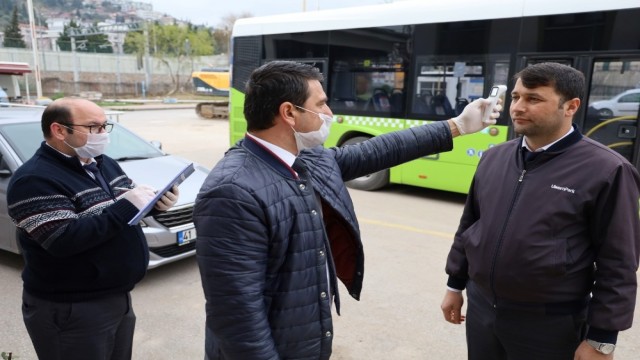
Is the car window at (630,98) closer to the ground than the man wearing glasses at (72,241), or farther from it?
farther from it

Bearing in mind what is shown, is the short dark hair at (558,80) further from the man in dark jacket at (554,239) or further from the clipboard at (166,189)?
the clipboard at (166,189)

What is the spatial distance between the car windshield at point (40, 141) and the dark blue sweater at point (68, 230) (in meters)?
2.78

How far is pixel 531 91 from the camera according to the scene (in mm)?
1950

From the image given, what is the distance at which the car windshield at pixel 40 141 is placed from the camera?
4559mm

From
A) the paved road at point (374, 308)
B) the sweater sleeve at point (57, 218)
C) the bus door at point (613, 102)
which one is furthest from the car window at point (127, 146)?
the bus door at point (613, 102)

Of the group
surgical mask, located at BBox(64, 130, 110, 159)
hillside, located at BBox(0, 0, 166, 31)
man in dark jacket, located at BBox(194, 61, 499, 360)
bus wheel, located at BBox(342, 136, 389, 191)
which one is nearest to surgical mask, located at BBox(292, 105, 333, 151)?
man in dark jacket, located at BBox(194, 61, 499, 360)

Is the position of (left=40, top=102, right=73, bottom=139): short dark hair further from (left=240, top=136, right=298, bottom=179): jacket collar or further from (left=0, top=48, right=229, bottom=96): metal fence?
(left=0, top=48, right=229, bottom=96): metal fence

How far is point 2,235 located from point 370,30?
573cm

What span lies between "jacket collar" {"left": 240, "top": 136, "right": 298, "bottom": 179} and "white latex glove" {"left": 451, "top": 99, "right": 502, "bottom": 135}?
955mm

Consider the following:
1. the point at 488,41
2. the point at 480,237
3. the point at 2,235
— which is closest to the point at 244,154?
the point at 480,237

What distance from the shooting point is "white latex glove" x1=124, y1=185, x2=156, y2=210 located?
2.06 m

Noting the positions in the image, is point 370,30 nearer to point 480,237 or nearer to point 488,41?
point 488,41

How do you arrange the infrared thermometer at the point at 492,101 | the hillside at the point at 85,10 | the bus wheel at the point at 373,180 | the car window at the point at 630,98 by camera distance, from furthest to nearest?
1. the hillside at the point at 85,10
2. the bus wheel at the point at 373,180
3. the car window at the point at 630,98
4. the infrared thermometer at the point at 492,101

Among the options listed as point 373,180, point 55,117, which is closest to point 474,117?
point 55,117
